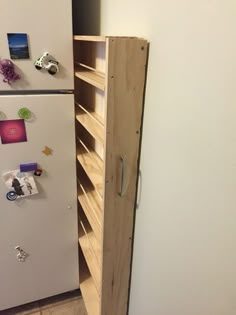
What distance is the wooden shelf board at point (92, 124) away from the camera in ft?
3.65

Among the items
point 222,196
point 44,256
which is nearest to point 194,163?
point 222,196

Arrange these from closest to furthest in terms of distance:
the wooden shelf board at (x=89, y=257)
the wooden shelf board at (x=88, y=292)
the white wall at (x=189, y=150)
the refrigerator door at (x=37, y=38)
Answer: the white wall at (x=189, y=150) → the refrigerator door at (x=37, y=38) → the wooden shelf board at (x=89, y=257) → the wooden shelf board at (x=88, y=292)

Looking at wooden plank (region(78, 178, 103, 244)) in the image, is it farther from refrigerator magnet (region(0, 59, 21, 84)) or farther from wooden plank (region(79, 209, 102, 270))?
refrigerator magnet (region(0, 59, 21, 84))

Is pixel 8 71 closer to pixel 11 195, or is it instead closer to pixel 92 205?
pixel 11 195

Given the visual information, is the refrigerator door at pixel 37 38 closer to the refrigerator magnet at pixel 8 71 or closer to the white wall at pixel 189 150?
the refrigerator magnet at pixel 8 71

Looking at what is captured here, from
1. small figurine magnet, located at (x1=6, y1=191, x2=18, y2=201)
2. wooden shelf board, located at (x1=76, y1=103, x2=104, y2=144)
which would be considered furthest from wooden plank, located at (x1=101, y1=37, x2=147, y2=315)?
small figurine magnet, located at (x1=6, y1=191, x2=18, y2=201)

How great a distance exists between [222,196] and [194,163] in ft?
0.42

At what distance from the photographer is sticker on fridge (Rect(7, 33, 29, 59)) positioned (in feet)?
3.56

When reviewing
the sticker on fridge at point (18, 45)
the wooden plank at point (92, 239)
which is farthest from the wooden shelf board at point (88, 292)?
the sticker on fridge at point (18, 45)

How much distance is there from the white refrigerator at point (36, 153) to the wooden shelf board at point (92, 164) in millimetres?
68

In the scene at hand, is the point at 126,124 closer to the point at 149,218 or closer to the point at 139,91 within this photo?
the point at 139,91

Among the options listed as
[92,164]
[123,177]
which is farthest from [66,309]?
[123,177]

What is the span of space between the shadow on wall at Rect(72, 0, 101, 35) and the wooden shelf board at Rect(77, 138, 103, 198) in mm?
612

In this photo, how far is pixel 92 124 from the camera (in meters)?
1.24
